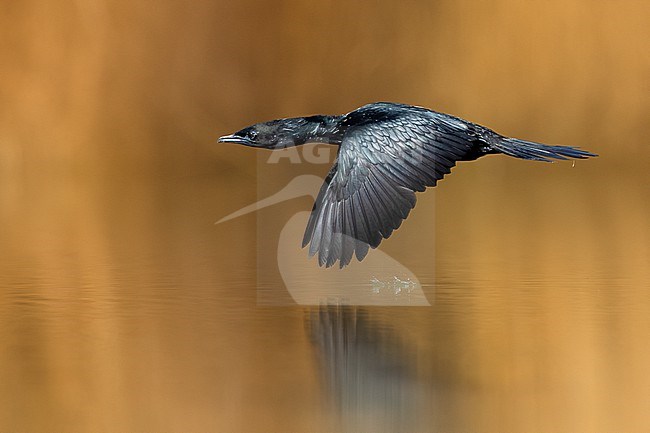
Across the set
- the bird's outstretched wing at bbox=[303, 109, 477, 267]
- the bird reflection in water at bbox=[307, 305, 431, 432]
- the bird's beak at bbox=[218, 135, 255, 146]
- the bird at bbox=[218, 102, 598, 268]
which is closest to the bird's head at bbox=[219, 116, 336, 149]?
the bird's beak at bbox=[218, 135, 255, 146]

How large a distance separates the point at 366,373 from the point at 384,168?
1.20m

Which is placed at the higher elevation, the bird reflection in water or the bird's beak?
the bird's beak

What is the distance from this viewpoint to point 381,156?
386 centimetres

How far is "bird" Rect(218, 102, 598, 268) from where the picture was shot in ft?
12.1

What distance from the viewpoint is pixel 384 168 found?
3.83 metres

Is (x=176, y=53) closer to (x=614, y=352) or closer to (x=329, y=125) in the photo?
(x=329, y=125)

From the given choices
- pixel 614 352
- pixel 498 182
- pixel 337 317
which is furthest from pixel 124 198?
pixel 614 352

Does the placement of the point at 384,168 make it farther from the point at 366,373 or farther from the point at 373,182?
the point at 366,373

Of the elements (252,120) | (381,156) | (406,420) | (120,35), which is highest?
(120,35)

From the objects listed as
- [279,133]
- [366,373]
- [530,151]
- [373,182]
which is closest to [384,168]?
[373,182]

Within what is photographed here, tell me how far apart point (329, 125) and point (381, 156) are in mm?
791

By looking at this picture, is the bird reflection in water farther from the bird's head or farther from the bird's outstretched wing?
the bird's head

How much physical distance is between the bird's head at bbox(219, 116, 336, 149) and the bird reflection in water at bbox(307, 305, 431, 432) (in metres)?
1.26

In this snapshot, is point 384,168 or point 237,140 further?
point 237,140
